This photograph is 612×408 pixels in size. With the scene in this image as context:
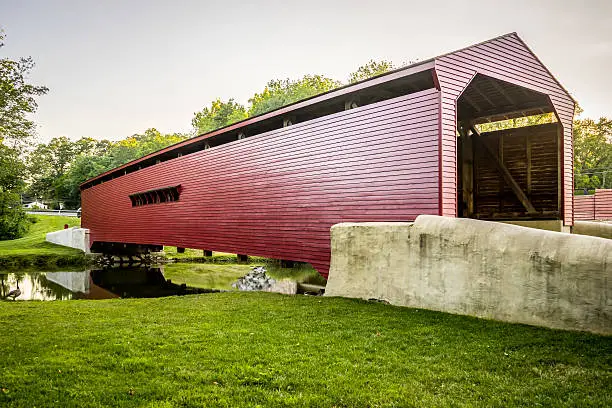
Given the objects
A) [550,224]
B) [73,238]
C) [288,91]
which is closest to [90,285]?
[73,238]

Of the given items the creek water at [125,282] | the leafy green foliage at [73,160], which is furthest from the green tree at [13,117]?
the leafy green foliage at [73,160]

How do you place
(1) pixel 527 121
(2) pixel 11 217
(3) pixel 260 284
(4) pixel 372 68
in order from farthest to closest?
(4) pixel 372 68, (1) pixel 527 121, (2) pixel 11 217, (3) pixel 260 284

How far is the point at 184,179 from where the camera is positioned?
1599 centimetres

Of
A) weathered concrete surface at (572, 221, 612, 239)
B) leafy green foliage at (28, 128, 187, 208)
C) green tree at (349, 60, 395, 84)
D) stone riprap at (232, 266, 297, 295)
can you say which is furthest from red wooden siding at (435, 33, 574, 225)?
leafy green foliage at (28, 128, 187, 208)

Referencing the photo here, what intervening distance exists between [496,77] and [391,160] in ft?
8.89

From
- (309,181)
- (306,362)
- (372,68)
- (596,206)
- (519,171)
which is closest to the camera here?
(306,362)

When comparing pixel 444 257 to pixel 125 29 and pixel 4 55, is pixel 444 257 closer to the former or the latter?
pixel 125 29

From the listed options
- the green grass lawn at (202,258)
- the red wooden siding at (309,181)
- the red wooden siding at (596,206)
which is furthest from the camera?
the green grass lawn at (202,258)

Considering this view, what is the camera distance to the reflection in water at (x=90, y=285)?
637 inches

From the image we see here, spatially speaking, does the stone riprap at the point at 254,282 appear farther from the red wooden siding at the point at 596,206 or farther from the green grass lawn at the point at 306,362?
the red wooden siding at the point at 596,206

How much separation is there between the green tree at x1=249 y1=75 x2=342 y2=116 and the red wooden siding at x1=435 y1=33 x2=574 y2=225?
29.9 metres

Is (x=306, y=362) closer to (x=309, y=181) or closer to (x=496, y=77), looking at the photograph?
(x=309, y=181)

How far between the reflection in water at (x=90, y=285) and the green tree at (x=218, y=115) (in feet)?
80.6

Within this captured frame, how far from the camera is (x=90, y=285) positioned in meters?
19.0
